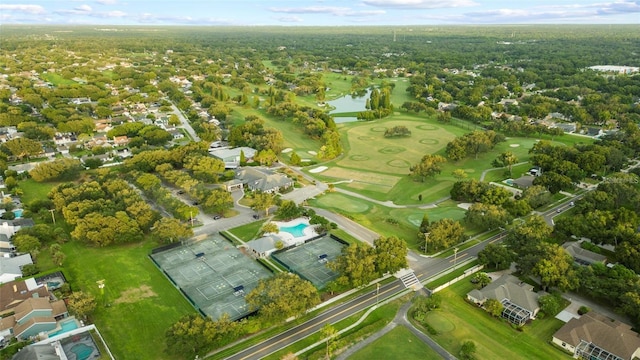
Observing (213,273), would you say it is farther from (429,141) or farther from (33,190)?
(429,141)

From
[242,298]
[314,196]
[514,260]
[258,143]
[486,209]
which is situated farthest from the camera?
[258,143]

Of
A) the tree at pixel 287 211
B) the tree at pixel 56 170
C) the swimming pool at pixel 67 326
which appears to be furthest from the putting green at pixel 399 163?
the swimming pool at pixel 67 326

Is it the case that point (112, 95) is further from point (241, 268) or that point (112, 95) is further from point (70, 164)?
point (241, 268)

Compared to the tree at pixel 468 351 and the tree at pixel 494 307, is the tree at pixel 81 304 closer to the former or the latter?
the tree at pixel 468 351

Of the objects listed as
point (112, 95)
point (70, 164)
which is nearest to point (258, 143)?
point (70, 164)

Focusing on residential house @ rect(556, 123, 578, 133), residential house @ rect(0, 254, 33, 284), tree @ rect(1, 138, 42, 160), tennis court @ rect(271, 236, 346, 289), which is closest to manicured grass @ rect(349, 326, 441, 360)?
tennis court @ rect(271, 236, 346, 289)

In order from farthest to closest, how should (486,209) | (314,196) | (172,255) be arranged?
(314,196) < (486,209) < (172,255)

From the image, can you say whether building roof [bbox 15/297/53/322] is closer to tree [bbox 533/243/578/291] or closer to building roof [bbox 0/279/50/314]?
building roof [bbox 0/279/50/314]
